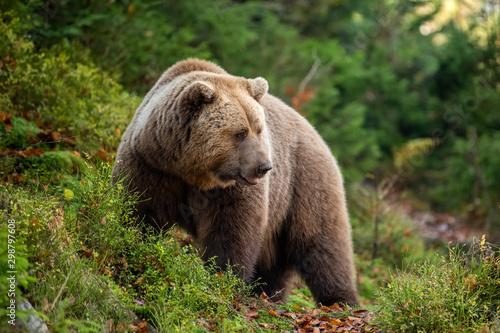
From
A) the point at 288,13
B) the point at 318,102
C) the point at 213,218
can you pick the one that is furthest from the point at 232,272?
the point at 288,13

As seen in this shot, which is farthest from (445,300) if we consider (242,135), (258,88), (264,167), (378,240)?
(378,240)

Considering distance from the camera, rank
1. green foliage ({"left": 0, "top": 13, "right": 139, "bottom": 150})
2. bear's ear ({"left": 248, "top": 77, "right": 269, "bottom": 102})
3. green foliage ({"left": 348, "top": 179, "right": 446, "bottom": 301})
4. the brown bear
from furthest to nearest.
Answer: green foliage ({"left": 348, "top": 179, "right": 446, "bottom": 301})
green foliage ({"left": 0, "top": 13, "right": 139, "bottom": 150})
bear's ear ({"left": 248, "top": 77, "right": 269, "bottom": 102})
the brown bear

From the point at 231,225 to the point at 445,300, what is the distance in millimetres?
2361

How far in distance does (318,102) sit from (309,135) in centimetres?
837

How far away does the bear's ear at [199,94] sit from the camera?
218 inches

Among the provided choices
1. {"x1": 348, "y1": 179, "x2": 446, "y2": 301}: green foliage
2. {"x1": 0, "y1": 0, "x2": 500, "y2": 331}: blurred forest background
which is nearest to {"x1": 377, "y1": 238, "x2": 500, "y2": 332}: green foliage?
{"x1": 0, "y1": 0, "x2": 500, "y2": 331}: blurred forest background

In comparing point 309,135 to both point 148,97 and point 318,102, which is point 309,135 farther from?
point 318,102

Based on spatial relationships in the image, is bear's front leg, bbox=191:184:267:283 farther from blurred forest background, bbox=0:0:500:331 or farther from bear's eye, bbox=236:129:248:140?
bear's eye, bbox=236:129:248:140

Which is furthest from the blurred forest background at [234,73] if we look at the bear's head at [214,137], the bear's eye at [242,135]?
the bear's eye at [242,135]

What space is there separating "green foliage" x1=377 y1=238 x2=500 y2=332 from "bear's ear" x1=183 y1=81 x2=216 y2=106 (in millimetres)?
2649

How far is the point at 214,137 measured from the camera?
5.66 meters

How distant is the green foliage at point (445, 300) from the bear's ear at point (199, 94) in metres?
2.65

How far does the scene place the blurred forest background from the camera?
4883 mm

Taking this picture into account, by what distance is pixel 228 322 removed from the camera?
4812mm
